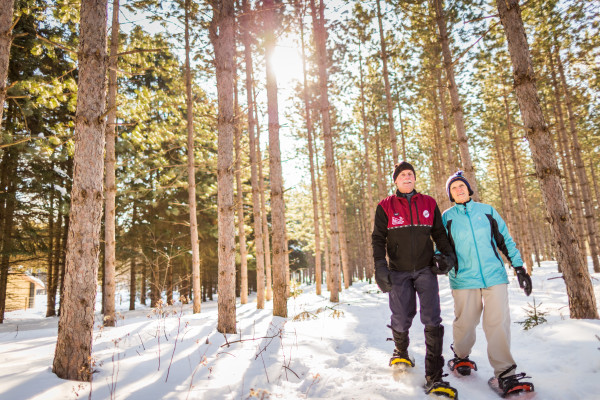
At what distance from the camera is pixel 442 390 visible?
Result: 2758mm

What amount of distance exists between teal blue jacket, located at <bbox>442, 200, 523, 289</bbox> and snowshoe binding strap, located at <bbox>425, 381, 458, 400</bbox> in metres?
1.03

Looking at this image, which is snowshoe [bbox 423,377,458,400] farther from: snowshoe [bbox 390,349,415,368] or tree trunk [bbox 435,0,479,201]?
tree trunk [bbox 435,0,479,201]

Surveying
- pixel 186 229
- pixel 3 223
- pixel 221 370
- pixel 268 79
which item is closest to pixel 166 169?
pixel 186 229

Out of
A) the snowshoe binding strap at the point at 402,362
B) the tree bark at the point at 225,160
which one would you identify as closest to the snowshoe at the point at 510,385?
the snowshoe binding strap at the point at 402,362

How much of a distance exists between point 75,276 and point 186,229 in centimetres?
1418

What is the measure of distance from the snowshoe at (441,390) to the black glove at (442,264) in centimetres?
105

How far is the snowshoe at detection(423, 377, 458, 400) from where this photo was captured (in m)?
2.74

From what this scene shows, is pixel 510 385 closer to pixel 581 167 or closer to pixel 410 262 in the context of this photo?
pixel 410 262

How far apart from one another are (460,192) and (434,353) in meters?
1.80

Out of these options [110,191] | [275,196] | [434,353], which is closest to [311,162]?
[275,196]

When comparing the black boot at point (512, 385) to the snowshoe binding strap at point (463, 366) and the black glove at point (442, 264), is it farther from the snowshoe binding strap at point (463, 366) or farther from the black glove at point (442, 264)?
the black glove at point (442, 264)

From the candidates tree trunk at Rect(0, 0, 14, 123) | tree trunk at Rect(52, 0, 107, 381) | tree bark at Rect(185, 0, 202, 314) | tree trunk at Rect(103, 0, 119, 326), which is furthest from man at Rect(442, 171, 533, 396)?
tree bark at Rect(185, 0, 202, 314)

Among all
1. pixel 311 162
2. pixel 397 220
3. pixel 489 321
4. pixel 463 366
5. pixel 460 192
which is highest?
pixel 311 162

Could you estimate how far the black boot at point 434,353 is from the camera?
2.99 metres
